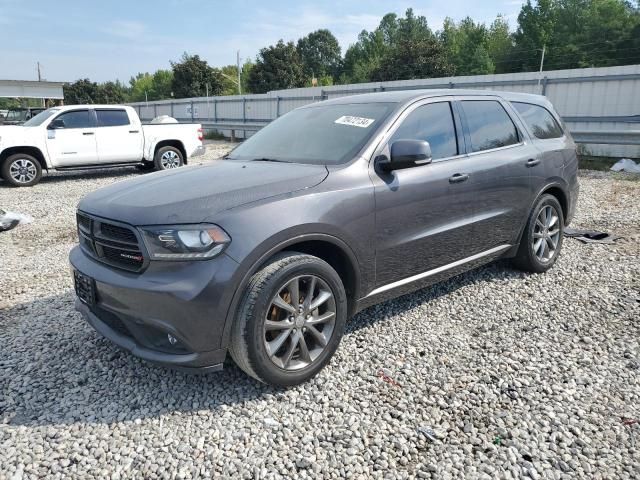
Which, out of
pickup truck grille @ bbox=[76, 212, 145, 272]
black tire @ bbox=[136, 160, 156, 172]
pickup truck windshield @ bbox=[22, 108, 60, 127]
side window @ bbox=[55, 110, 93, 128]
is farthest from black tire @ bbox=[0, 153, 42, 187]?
pickup truck grille @ bbox=[76, 212, 145, 272]

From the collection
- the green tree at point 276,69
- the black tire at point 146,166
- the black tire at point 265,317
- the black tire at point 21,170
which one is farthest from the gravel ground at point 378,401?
the green tree at point 276,69

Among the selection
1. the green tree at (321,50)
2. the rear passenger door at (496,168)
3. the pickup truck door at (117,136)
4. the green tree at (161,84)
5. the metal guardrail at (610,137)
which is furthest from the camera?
the green tree at (321,50)

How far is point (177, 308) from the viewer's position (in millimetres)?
2578

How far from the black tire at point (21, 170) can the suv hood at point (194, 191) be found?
29.5 feet

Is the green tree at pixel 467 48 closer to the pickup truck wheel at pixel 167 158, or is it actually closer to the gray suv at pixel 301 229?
the pickup truck wheel at pixel 167 158

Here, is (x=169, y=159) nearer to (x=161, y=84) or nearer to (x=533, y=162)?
(x=533, y=162)

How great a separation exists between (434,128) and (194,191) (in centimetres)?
195

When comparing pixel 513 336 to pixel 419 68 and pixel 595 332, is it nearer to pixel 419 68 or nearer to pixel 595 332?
pixel 595 332

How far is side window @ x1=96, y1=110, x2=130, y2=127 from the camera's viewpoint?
11656 millimetres

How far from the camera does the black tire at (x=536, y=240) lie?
15.4 ft

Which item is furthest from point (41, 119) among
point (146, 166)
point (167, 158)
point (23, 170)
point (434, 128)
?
point (434, 128)

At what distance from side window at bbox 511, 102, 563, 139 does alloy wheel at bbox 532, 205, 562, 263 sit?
74cm

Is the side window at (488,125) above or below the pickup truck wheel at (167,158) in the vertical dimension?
above

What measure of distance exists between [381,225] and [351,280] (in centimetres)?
42
